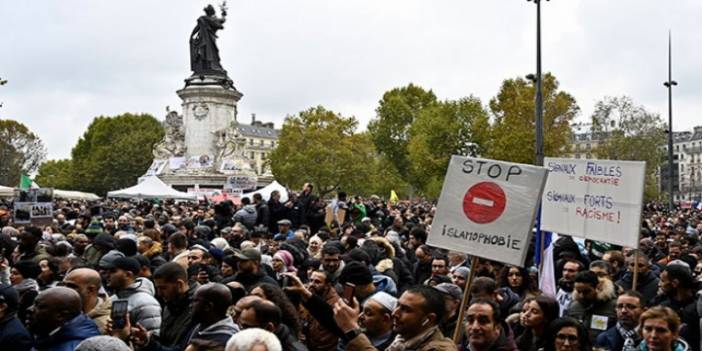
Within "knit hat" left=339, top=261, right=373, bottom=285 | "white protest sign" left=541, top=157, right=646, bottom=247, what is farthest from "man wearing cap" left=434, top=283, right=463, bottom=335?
"white protest sign" left=541, top=157, right=646, bottom=247

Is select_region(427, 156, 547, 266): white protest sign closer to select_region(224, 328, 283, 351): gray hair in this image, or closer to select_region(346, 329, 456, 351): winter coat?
select_region(346, 329, 456, 351): winter coat

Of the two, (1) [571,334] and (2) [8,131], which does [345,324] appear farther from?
(2) [8,131]

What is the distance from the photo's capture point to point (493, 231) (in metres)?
6.27

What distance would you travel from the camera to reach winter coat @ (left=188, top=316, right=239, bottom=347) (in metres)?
4.77

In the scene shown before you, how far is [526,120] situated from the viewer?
4425cm

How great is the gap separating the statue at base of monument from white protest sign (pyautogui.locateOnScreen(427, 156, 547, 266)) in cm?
4303

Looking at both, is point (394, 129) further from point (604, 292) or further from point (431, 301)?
point (431, 301)

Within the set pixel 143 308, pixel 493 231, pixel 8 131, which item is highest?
pixel 8 131

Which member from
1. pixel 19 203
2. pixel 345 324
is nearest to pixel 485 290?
pixel 345 324

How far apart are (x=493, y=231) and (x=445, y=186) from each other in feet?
1.89

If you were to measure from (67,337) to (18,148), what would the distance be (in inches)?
2955

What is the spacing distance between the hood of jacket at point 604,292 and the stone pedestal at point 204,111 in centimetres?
4221

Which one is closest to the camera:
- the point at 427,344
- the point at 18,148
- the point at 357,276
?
the point at 427,344

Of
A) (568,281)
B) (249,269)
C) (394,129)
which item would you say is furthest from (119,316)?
(394,129)
